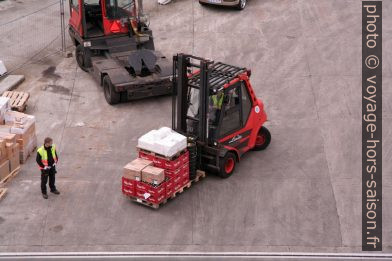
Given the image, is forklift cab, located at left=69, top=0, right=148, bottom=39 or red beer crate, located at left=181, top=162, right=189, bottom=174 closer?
red beer crate, located at left=181, top=162, right=189, bottom=174

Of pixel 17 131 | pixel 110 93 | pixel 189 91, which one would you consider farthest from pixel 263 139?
pixel 17 131

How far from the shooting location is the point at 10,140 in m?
16.5

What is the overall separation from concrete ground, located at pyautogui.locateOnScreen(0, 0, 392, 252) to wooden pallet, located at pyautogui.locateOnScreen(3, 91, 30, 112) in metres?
0.39

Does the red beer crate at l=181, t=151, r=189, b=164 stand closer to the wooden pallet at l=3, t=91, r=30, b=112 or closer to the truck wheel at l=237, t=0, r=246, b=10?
the wooden pallet at l=3, t=91, r=30, b=112

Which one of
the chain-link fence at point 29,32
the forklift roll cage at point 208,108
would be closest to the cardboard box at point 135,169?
the forklift roll cage at point 208,108

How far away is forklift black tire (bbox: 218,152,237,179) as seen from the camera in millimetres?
16406

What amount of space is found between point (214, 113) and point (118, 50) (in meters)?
6.14

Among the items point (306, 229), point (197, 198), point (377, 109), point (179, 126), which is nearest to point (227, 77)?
point (179, 126)

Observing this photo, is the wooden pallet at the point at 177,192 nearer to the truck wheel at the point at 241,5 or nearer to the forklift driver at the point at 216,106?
the forklift driver at the point at 216,106

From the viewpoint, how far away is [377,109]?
19.8 metres

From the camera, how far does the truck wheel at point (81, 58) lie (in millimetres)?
21844

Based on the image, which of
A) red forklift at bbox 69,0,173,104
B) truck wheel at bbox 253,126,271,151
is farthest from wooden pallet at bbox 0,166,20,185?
truck wheel at bbox 253,126,271,151

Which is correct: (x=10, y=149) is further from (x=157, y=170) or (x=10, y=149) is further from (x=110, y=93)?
(x=110, y=93)

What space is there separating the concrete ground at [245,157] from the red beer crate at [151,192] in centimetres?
26
